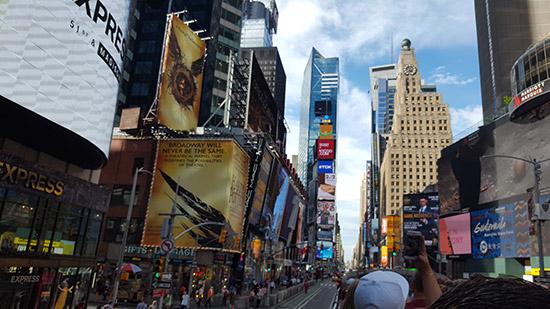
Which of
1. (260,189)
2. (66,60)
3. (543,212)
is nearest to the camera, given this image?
(543,212)

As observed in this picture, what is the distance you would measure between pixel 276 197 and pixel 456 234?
108 feet

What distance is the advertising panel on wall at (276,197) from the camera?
64.3 meters

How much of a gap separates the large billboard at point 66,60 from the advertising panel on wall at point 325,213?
109052mm

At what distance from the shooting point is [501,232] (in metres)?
56.3

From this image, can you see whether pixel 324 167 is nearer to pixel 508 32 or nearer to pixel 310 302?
pixel 508 32

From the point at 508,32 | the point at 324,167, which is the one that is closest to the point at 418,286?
the point at 508,32

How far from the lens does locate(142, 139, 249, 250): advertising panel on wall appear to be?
46.2 m

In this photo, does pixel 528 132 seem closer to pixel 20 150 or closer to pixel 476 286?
pixel 20 150

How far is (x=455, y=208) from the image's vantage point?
71250mm

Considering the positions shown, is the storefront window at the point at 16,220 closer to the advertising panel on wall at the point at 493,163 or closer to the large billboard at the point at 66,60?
the large billboard at the point at 66,60

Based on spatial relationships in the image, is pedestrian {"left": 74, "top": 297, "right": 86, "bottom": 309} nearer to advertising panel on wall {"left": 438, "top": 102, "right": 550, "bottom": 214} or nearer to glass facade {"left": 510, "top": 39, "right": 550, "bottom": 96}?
advertising panel on wall {"left": 438, "top": 102, "right": 550, "bottom": 214}

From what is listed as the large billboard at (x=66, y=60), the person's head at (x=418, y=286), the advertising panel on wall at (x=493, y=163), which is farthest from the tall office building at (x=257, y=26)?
the person's head at (x=418, y=286)

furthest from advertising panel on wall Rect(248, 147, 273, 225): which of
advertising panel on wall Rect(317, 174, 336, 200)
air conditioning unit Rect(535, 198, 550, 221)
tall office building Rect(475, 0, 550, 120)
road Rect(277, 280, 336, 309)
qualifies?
advertising panel on wall Rect(317, 174, 336, 200)

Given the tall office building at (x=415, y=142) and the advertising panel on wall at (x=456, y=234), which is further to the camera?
the tall office building at (x=415, y=142)
